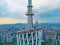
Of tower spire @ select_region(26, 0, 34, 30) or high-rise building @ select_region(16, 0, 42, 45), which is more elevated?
tower spire @ select_region(26, 0, 34, 30)

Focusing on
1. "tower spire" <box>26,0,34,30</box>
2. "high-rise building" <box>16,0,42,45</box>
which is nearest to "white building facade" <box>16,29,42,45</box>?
"high-rise building" <box>16,0,42,45</box>

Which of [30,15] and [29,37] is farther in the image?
[29,37]

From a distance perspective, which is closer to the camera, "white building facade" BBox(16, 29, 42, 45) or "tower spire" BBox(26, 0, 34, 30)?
"tower spire" BBox(26, 0, 34, 30)

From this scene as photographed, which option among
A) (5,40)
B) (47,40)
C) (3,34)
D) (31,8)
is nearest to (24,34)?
(31,8)

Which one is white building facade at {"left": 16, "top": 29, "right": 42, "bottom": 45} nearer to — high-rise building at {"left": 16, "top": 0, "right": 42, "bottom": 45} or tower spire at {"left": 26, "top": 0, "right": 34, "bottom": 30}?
high-rise building at {"left": 16, "top": 0, "right": 42, "bottom": 45}

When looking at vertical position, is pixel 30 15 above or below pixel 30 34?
above

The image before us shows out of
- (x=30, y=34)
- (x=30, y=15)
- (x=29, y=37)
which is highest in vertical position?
(x=30, y=15)

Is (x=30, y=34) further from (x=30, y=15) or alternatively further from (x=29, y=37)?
(x=30, y=15)

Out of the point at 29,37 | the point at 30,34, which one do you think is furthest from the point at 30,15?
the point at 29,37

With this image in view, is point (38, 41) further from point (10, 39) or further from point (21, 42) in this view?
point (10, 39)

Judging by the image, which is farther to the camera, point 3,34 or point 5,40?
point 3,34

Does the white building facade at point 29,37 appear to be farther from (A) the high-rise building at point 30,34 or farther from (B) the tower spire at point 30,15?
(B) the tower spire at point 30,15
